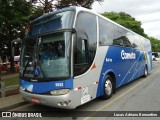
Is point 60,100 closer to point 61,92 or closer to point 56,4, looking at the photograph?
point 61,92

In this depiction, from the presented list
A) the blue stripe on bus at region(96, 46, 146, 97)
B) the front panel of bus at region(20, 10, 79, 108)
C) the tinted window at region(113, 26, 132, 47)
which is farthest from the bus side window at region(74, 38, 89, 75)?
the tinted window at region(113, 26, 132, 47)

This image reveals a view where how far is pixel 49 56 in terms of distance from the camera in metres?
6.74

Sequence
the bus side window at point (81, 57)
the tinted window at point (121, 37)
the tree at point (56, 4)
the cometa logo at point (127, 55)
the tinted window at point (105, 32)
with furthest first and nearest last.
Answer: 1. the tree at point (56, 4)
2. the cometa logo at point (127, 55)
3. the tinted window at point (121, 37)
4. the tinted window at point (105, 32)
5. the bus side window at point (81, 57)

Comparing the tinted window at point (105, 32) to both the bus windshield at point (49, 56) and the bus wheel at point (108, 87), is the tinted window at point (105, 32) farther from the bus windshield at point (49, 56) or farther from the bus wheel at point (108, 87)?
the bus windshield at point (49, 56)

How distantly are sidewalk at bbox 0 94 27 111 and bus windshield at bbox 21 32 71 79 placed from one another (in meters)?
1.47

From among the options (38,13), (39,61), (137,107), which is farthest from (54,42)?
(38,13)

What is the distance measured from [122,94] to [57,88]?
4124 millimetres

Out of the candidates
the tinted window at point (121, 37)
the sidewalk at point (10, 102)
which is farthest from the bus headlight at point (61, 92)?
the tinted window at point (121, 37)

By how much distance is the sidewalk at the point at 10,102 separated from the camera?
7.90 m

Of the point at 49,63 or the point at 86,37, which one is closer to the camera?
the point at 49,63

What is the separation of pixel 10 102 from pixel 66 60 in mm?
3449

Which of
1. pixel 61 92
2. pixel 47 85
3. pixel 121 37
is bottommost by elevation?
pixel 61 92

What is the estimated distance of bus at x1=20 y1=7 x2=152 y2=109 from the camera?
645 centimetres

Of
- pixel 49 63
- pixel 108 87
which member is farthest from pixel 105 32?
pixel 49 63
